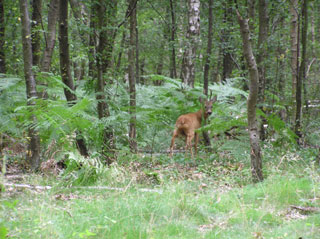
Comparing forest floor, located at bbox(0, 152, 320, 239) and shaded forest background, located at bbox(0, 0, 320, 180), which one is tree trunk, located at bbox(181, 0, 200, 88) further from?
forest floor, located at bbox(0, 152, 320, 239)

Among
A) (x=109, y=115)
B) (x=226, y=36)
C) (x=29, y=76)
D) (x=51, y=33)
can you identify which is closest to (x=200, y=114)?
(x=109, y=115)

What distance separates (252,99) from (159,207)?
7.01 feet

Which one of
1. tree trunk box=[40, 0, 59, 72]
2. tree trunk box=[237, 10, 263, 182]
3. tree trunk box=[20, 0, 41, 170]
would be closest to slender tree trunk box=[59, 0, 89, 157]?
tree trunk box=[40, 0, 59, 72]

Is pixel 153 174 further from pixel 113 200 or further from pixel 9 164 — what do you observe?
pixel 9 164

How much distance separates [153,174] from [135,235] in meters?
2.38

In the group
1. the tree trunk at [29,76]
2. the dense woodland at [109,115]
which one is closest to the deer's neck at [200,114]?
the dense woodland at [109,115]

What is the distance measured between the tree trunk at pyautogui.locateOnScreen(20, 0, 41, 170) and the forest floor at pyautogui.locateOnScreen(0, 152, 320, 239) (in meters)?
0.60

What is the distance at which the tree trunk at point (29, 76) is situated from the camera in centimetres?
590

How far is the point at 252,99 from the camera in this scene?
525cm

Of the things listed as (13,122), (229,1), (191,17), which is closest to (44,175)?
(13,122)

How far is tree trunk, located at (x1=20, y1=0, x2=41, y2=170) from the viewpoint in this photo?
590cm

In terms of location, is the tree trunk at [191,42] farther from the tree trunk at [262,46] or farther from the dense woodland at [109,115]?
the tree trunk at [262,46]

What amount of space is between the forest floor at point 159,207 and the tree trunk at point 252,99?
0.81ft

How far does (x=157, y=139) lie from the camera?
9289mm
